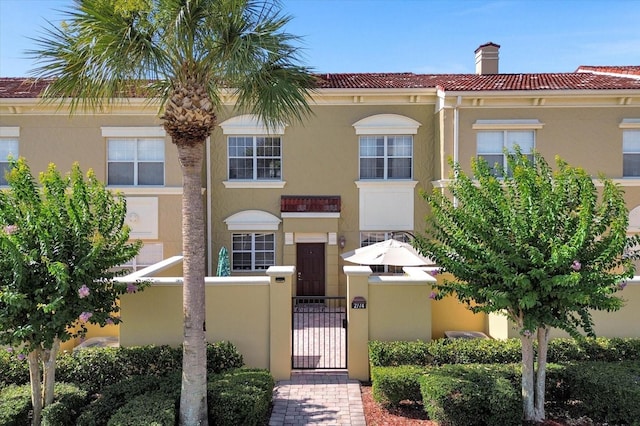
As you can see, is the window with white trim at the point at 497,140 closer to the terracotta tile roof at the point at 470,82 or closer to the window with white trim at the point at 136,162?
the terracotta tile roof at the point at 470,82

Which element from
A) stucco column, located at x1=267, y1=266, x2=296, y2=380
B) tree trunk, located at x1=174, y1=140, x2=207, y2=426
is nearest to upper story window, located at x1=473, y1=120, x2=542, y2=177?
stucco column, located at x1=267, y1=266, x2=296, y2=380

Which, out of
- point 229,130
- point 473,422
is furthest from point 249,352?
point 229,130

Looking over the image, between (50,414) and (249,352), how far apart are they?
3792 millimetres

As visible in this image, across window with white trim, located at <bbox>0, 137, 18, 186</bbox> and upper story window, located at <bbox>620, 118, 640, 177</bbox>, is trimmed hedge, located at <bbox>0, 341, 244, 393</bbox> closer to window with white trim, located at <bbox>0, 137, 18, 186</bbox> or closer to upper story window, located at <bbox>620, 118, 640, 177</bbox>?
window with white trim, located at <bbox>0, 137, 18, 186</bbox>

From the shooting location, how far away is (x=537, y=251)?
6.84 metres

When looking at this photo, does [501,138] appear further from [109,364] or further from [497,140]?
[109,364]

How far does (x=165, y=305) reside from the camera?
9469 millimetres

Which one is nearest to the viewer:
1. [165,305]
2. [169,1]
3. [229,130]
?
[169,1]

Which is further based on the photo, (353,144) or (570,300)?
(353,144)

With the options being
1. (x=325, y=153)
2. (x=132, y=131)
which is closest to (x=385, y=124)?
(x=325, y=153)

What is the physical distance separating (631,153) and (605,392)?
40.5 feet

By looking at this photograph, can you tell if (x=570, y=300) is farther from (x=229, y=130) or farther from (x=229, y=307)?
(x=229, y=130)

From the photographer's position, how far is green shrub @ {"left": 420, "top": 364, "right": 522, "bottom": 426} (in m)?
7.07

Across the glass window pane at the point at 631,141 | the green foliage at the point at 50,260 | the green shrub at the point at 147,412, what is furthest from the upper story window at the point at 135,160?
the glass window pane at the point at 631,141
